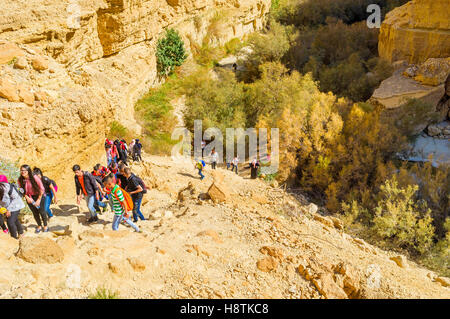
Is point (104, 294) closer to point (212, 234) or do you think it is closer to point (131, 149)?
point (212, 234)

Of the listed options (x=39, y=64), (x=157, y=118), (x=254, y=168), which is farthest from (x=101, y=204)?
(x=157, y=118)

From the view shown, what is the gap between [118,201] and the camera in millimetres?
6168

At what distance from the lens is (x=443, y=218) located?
30.6ft

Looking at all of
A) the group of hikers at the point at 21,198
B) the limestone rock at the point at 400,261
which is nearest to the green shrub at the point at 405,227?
the limestone rock at the point at 400,261

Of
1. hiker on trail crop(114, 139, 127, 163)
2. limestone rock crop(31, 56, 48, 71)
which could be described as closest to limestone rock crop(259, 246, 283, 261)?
hiker on trail crop(114, 139, 127, 163)

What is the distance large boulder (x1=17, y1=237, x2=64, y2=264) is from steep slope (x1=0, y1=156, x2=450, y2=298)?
0.6 inches

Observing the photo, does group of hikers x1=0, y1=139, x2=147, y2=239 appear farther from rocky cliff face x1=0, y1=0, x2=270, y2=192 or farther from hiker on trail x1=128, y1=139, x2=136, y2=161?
hiker on trail x1=128, y1=139, x2=136, y2=161

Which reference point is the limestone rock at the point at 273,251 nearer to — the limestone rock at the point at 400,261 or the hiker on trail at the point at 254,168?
the limestone rock at the point at 400,261

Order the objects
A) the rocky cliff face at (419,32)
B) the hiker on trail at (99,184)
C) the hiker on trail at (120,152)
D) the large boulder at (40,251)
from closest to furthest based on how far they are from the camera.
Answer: the large boulder at (40,251) < the hiker on trail at (99,184) < the hiker on trail at (120,152) < the rocky cliff face at (419,32)

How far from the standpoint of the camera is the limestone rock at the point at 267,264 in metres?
5.84

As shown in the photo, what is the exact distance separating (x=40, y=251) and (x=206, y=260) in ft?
8.15

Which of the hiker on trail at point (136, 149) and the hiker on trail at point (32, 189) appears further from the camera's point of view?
the hiker on trail at point (136, 149)

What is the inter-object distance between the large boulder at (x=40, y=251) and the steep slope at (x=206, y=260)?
1 centimetres
